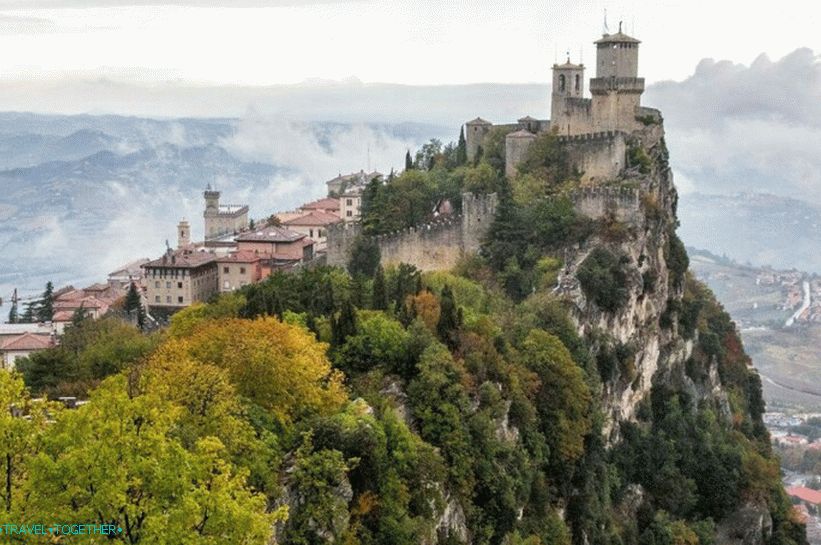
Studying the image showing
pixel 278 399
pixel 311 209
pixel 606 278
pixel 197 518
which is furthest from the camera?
pixel 311 209

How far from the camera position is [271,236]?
231ft

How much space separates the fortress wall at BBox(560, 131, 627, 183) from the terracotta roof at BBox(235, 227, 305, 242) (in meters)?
15.4

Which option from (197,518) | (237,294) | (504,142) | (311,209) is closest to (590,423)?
(237,294)

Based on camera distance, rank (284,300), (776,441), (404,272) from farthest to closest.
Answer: (776,441), (404,272), (284,300)

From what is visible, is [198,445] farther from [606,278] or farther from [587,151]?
[587,151]

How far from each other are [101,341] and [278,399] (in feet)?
Result: 56.3

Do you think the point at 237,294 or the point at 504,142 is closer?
the point at 237,294

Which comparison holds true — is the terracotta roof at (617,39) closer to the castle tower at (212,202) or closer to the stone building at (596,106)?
the stone building at (596,106)

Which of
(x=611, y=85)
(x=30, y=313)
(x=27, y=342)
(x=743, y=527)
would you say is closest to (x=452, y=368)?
(x=743, y=527)

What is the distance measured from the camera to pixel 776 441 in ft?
484

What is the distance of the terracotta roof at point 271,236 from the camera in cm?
7006

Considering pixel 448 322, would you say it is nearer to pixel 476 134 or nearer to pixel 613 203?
pixel 613 203

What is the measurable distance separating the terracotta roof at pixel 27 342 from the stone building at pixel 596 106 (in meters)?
23.5

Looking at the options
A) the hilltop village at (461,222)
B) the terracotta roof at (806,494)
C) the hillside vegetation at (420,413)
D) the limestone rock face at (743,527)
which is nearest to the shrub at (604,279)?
the hillside vegetation at (420,413)
